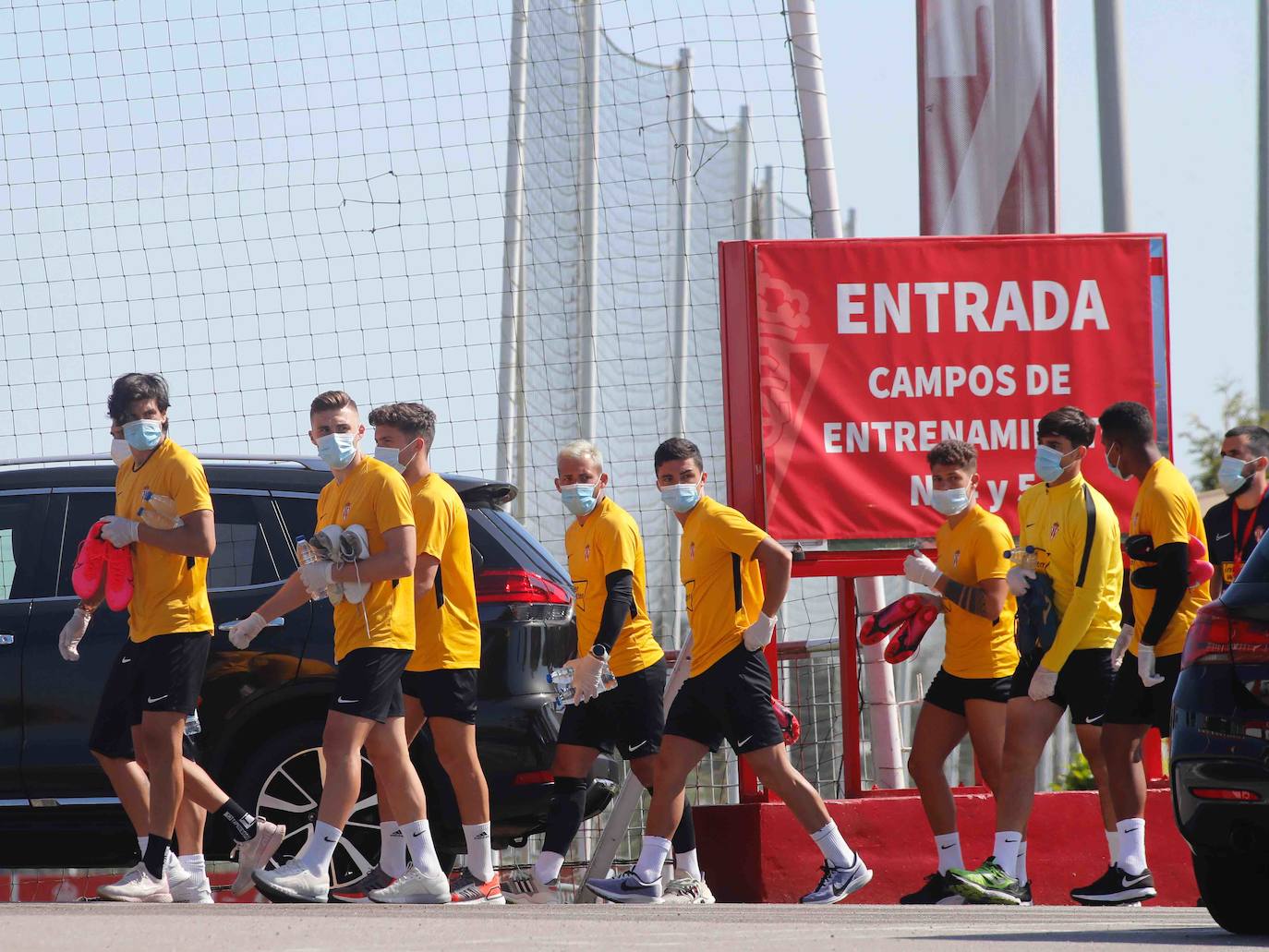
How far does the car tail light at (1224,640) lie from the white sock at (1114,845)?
2.49 metres

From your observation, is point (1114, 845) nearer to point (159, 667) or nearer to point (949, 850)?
point (949, 850)

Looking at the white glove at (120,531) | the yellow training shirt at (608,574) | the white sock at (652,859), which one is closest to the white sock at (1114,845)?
the white sock at (652,859)

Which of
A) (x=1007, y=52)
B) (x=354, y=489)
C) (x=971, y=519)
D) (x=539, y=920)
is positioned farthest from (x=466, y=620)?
(x=1007, y=52)

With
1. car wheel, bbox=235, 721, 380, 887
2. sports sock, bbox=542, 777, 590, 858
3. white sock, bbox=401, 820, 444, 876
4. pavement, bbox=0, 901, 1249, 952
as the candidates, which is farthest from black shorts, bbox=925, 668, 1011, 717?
car wheel, bbox=235, 721, 380, 887

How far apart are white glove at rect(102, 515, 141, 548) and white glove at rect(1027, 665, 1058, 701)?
11.4 feet

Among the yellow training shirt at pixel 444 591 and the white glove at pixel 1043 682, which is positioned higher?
the yellow training shirt at pixel 444 591

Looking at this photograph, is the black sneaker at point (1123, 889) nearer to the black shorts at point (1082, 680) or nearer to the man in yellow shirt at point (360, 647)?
the black shorts at point (1082, 680)

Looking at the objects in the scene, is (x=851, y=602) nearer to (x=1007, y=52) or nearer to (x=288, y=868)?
(x=1007, y=52)

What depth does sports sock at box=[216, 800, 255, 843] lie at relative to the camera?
7434 mm

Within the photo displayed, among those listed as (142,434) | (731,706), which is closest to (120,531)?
(142,434)

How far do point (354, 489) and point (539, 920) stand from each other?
1.77m

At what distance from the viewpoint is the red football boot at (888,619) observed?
8.37 metres

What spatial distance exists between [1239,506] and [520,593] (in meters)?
3.02

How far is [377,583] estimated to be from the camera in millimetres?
7121
